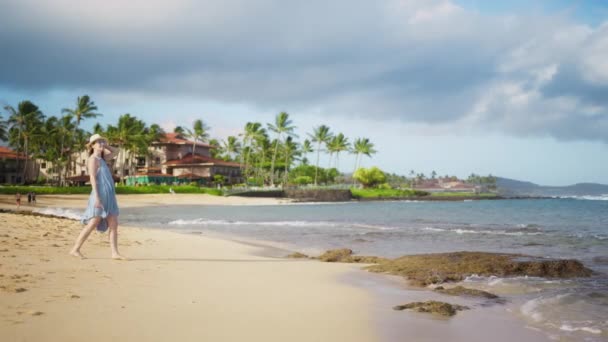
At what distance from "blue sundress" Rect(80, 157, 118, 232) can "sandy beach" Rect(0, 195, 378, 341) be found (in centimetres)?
75

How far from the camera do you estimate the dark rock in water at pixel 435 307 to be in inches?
230

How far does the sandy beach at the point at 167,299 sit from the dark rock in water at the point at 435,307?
0.57 m

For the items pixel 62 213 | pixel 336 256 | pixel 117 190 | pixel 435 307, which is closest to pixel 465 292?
pixel 435 307

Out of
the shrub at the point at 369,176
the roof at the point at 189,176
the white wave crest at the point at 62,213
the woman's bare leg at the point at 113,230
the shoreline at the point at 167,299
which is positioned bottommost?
the white wave crest at the point at 62,213

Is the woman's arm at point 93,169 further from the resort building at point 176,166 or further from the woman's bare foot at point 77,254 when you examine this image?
the resort building at point 176,166

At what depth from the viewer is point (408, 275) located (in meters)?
8.90

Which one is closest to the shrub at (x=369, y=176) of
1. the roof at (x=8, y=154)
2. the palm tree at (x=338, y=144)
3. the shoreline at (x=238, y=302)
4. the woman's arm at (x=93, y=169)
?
the palm tree at (x=338, y=144)

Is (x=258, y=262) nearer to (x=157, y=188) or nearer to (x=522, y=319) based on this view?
(x=522, y=319)

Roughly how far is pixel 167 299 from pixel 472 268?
663cm

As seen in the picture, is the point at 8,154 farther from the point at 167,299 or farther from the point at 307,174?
the point at 167,299

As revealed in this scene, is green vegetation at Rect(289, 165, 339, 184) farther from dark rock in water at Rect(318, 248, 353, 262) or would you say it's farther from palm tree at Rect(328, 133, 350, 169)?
dark rock in water at Rect(318, 248, 353, 262)

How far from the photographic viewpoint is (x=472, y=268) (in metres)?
9.52

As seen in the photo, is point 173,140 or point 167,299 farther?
point 173,140

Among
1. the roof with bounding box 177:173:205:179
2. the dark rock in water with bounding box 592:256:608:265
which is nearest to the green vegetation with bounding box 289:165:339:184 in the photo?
the roof with bounding box 177:173:205:179
